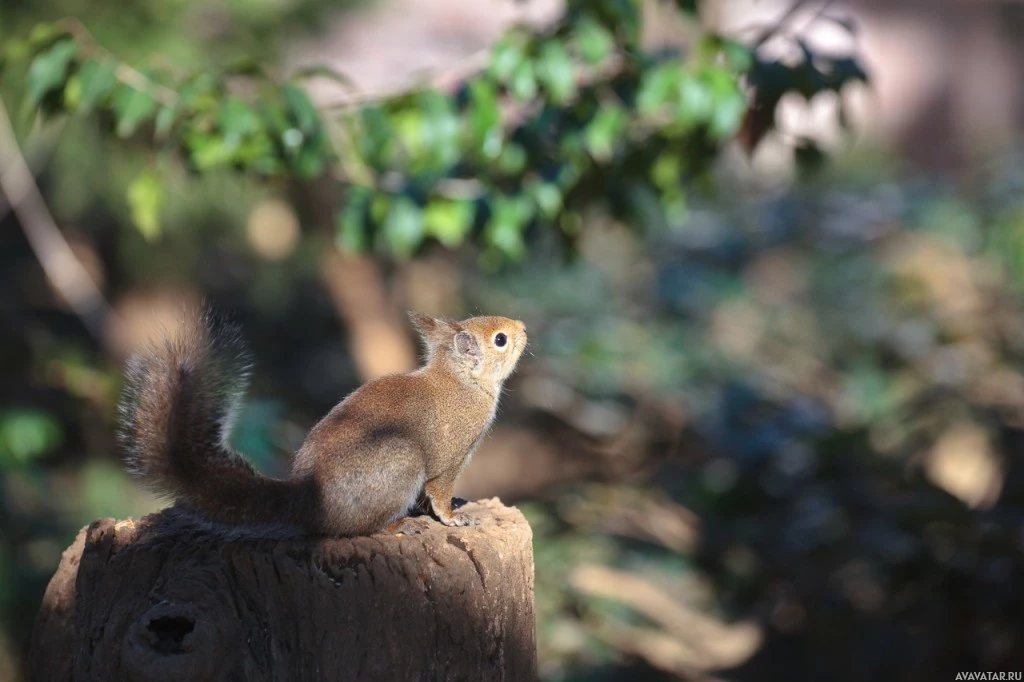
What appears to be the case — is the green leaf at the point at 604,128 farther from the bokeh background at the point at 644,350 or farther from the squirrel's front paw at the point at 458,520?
the squirrel's front paw at the point at 458,520

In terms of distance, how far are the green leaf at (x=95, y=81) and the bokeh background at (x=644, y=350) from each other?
264 millimetres

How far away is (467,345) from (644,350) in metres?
4.24

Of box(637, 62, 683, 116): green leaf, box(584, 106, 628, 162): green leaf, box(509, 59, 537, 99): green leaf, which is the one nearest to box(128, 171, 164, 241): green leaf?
box(509, 59, 537, 99): green leaf

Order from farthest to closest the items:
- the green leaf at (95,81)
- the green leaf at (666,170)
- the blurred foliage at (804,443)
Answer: the blurred foliage at (804,443)
the green leaf at (666,170)
the green leaf at (95,81)

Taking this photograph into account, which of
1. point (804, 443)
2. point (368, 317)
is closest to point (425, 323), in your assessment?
point (804, 443)

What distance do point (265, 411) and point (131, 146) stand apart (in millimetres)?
2112

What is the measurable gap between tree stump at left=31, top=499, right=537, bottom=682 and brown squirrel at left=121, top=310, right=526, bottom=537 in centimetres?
5

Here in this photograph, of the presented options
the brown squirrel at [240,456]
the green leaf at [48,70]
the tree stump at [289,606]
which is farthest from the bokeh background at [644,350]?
the tree stump at [289,606]

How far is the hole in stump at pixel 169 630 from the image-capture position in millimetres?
1721

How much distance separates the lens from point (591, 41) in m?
2.84

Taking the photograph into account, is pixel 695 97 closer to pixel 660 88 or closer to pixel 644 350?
pixel 660 88

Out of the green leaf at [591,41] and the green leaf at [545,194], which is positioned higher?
the green leaf at [591,41]

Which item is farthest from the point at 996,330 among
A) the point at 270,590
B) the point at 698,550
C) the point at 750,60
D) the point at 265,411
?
the point at 270,590

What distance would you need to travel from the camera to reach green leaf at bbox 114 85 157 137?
277 cm
